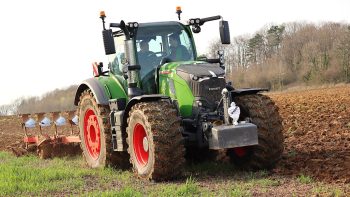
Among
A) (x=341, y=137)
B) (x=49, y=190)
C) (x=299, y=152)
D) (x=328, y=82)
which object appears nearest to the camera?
(x=49, y=190)

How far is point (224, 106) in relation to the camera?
23.1ft

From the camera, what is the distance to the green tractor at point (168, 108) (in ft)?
22.5

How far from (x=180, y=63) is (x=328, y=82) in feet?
154

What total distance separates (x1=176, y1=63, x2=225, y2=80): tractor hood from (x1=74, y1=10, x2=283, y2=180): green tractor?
15mm

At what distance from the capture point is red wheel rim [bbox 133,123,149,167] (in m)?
7.53

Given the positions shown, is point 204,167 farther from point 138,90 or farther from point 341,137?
point 341,137

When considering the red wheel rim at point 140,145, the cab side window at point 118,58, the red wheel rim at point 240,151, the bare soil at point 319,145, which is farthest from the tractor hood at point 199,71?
the bare soil at point 319,145

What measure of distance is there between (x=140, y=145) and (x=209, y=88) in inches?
53.0

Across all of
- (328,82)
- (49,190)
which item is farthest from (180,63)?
(328,82)

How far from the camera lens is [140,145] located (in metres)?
7.63

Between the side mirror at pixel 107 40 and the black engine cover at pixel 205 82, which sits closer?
the black engine cover at pixel 205 82

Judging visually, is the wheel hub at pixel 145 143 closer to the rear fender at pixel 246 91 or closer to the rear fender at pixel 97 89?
the rear fender at pixel 97 89

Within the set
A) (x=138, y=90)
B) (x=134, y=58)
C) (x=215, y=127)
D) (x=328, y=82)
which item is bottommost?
(x=328, y=82)

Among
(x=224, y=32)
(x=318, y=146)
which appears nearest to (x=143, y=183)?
(x=224, y=32)
